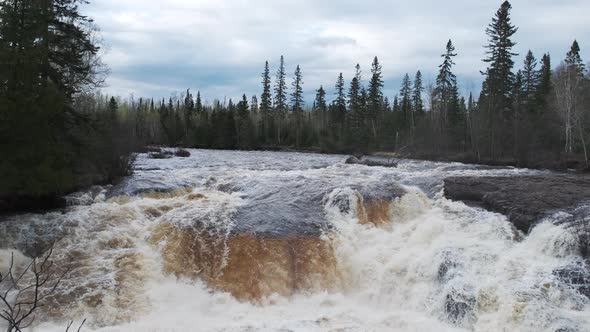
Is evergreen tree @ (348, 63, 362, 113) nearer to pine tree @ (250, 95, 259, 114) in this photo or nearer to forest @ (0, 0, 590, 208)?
forest @ (0, 0, 590, 208)

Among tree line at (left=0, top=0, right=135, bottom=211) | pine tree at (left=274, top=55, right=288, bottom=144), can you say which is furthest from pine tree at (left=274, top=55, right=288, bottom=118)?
tree line at (left=0, top=0, right=135, bottom=211)

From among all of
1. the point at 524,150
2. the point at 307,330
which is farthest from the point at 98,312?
the point at 524,150

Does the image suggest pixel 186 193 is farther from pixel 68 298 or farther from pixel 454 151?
pixel 454 151

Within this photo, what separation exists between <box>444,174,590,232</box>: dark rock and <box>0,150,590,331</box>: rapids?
401 millimetres

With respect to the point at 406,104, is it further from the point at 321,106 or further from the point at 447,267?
the point at 447,267

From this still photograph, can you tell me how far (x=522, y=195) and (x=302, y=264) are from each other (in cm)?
705

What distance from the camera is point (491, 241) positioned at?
37.0ft

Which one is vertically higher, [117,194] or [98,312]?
[117,194]

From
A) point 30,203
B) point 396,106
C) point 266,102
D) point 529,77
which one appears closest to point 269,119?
point 266,102

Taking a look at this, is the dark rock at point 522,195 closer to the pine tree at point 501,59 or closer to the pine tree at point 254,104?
the pine tree at point 501,59

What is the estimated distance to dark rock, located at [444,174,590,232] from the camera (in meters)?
12.0

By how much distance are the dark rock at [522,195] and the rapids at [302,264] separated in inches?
15.8

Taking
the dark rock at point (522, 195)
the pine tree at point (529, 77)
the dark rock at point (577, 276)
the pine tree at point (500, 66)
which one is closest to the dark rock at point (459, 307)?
the dark rock at point (577, 276)

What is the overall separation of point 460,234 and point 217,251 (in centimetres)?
615
